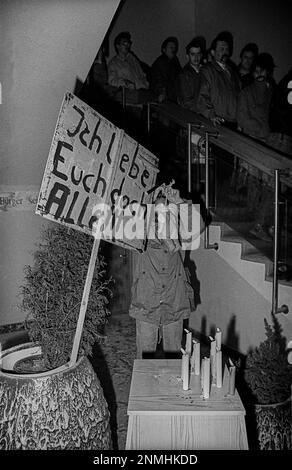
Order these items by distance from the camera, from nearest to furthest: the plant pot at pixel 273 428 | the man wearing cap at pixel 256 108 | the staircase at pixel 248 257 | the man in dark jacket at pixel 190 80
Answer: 1. the plant pot at pixel 273 428
2. the staircase at pixel 248 257
3. the man wearing cap at pixel 256 108
4. the man in dark jacket at pixel 190 80

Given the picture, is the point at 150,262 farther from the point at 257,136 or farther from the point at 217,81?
the point at 217,81

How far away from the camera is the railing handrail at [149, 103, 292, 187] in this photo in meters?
3.26

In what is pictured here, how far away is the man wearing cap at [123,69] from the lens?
17.9 ft

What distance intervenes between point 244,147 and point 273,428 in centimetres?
186

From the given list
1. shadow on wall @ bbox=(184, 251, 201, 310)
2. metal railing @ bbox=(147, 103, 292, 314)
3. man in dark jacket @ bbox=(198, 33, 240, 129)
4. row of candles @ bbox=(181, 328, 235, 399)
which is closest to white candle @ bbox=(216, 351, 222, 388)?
row of candles @ bbox=(181, 328, 235, 399)

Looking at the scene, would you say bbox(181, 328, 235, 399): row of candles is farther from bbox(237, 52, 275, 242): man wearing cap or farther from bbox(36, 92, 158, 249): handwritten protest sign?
bbox(237, 52, 275, 242): man wearing cap

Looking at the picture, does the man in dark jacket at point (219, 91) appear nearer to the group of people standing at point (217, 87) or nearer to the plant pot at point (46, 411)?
the group of people standing at point (217, 87)

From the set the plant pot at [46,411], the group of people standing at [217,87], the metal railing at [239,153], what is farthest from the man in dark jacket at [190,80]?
the plant pot at [46,411]

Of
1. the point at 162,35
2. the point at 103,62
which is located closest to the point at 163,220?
the point at 103,62

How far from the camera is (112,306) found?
227 inches

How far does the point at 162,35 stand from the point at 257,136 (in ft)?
10.8

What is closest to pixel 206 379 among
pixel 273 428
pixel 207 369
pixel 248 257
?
pixel 207 369

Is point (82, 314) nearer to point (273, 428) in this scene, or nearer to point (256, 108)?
point (273, 428)

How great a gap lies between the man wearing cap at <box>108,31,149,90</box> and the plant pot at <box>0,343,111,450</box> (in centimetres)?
390
